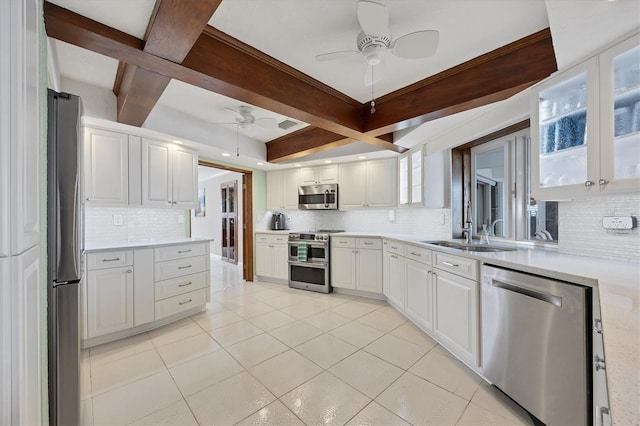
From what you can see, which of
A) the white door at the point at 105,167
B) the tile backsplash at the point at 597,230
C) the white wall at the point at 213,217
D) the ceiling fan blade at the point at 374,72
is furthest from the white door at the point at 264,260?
the tile backsplash at the point at 597,230

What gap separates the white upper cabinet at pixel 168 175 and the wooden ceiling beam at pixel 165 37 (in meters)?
1.05

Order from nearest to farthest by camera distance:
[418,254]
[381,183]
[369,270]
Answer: [418,254] < [369,270] < [381,183]

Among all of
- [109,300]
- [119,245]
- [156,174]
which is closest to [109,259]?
[119,245]

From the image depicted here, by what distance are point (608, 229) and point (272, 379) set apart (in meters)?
2.53

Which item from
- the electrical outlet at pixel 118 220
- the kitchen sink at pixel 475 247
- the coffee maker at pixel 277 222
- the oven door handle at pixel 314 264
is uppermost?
the electrical outlet at pixel 118 220

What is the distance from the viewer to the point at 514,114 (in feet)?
7.24

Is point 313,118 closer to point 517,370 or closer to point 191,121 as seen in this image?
point 191,121

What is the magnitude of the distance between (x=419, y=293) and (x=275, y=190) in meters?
3.36

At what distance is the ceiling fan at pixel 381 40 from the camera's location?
54.1 inches

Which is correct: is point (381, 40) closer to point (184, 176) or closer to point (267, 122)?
point (267, 122)

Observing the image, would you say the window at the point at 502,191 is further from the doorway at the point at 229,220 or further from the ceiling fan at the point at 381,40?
the doorway at the point at 229,220

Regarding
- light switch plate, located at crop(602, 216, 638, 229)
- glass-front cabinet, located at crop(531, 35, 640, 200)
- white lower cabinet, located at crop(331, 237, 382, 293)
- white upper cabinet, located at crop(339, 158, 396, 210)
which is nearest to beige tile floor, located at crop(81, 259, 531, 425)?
white lower cabinet, located at crop(331, 237, 382, 293)

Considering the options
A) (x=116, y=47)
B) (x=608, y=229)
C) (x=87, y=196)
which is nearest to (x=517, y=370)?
(x=608, y=229)

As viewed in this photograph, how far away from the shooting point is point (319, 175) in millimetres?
4793
